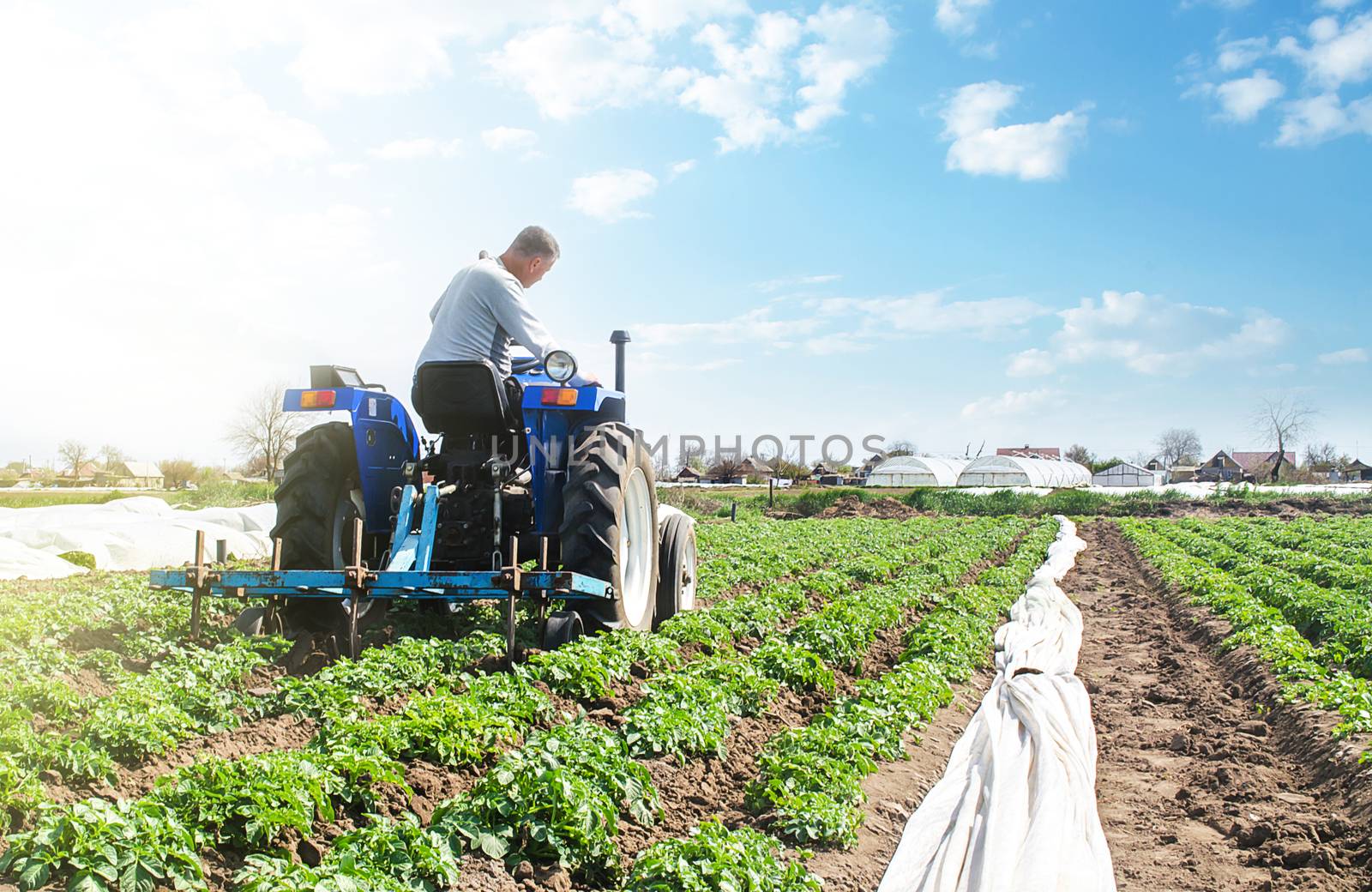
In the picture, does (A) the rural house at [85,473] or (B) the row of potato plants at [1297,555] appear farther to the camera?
(A) the rural house at [85,473]

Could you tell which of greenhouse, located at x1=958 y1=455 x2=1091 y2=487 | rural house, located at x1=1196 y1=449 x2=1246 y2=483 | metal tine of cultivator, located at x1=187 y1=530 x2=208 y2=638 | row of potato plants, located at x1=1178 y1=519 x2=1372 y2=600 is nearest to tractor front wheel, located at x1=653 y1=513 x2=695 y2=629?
metal tine of cultivator, located at x1=187 y1=530 x2=208 y2=638

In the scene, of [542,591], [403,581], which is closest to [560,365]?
[542,591]

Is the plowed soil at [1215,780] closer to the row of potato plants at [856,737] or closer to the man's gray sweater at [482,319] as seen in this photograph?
the row of potato plants at [856,737]

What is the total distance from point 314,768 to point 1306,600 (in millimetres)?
12988

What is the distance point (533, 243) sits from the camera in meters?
6.05

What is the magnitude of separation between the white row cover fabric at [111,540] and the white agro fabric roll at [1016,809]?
1012 cm

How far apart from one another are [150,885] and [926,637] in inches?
285

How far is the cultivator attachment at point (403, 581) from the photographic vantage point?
505cm

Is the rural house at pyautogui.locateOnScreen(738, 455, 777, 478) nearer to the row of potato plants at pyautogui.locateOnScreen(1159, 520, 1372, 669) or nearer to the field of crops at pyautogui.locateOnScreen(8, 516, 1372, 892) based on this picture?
the row of potato plants at pyautogui.locateOnScreen(1159, 520, 1372, 669)

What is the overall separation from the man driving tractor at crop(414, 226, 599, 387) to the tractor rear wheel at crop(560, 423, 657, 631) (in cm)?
45

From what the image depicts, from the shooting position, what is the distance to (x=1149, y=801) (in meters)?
5.44

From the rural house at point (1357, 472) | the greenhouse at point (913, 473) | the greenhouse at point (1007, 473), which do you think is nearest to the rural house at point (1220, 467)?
the rural house at point (1357, 472)

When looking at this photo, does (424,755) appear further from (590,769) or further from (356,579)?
(356,579)

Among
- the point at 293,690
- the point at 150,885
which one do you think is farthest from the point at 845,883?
the point at 293,690
